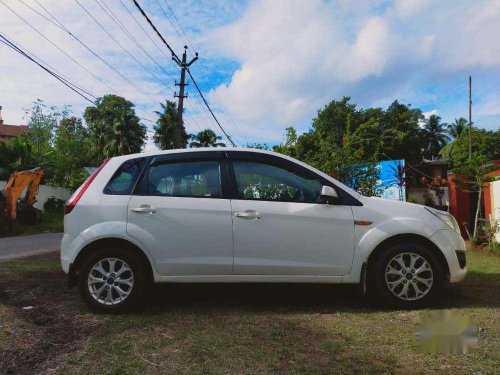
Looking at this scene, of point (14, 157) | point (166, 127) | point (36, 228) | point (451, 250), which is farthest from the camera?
point (166, 127)

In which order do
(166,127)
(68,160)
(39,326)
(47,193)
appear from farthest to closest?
1. (166,127)
2. (68,160)
3. (47,193)
4. (39,326)

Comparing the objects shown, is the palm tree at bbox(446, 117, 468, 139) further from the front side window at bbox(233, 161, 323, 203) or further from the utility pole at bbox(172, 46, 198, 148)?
the front side window at bbox(233, 161, 323, 203)

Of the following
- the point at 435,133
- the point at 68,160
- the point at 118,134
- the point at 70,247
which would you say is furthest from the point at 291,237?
the point at 435,133

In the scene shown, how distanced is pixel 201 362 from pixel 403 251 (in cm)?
238

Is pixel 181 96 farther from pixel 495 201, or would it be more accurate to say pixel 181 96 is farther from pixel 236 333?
pixel 236 333

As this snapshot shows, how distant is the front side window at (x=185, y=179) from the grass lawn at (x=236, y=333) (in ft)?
3.97

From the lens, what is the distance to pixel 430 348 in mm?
3656

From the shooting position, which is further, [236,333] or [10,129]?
[10,129]

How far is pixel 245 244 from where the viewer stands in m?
4.78

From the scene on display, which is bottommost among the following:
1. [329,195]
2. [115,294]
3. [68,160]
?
[115,294]

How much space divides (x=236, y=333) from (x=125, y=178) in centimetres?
199

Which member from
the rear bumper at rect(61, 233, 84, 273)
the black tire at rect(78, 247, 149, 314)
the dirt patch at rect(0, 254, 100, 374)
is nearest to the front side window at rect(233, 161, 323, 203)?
the black tire at rect(78, 247, 149, 314)

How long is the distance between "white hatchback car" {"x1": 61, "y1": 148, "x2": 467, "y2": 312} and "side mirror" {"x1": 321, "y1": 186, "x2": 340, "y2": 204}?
10 millimetres

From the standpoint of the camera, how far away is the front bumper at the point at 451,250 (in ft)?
15.9
